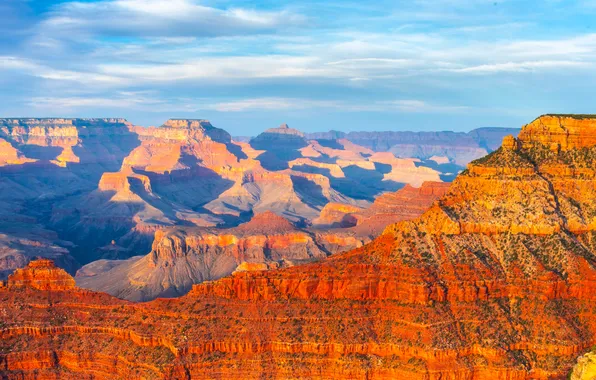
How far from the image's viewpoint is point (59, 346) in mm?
61250

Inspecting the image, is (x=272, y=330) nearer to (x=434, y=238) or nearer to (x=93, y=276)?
(x=434, y=238)

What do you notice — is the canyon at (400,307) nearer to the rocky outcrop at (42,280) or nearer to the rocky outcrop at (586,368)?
the rocky outcrop at (42,280)

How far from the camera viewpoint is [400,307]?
5841cm

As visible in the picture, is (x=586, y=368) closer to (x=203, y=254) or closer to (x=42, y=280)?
(x=42, y=280)

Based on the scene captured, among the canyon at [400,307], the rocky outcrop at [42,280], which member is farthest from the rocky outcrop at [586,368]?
the rocky outcrop at [42,280]

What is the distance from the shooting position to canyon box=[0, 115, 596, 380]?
2190 inches

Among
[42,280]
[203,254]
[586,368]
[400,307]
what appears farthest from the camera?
[203,254]

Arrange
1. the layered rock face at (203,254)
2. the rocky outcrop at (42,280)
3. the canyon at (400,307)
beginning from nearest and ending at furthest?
1. the canyon at (400,307)
2. the rocky outcrop at (42,280)
3. the layered rock face at (203,254)

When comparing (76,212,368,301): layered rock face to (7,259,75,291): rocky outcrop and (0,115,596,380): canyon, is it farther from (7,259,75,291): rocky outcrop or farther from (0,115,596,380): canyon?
(0,115,596,380): canyon

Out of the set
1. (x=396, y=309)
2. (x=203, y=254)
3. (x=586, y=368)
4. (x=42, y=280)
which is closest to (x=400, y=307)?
(x=396, y=309)

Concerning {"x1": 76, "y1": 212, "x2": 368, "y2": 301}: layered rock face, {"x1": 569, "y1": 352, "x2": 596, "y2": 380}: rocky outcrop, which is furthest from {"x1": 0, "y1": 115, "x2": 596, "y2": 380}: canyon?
{"x1": 76, "y1": 212, "x2": 368, "y2": 301}: layered rock face

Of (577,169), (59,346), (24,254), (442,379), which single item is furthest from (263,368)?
(24,254)

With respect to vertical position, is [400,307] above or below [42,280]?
above

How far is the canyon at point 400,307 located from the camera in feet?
182
